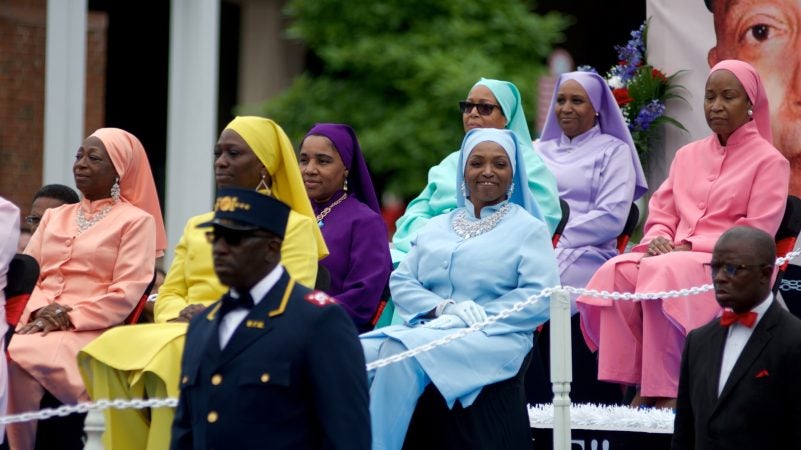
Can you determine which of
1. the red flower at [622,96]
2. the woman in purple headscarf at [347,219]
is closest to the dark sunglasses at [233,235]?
the woman in purple headscarf at [347,219]

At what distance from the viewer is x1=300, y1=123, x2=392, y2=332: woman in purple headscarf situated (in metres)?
8.96

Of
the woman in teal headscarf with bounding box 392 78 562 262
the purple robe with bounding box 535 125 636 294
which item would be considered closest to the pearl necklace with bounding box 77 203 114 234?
the woman in teal headscarf with bounding box 392 78 562 262

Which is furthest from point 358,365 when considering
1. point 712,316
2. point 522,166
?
point 712,316

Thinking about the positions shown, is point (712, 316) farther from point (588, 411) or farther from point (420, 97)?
point (420, 97)

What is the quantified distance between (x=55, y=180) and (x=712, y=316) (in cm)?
808

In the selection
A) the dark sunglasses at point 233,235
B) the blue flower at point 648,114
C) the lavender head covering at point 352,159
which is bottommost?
the dark sunglasses at point 233,235

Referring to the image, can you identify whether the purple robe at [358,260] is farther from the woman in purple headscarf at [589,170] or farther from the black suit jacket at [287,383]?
the black suit jacket at [287,383]

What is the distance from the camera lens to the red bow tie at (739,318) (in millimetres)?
6953

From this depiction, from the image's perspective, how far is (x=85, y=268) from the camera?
905cm

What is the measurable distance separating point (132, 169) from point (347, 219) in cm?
126

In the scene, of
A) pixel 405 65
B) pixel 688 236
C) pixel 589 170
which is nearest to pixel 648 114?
pixel 589 170

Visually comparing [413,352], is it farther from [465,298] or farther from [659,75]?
[659,75]

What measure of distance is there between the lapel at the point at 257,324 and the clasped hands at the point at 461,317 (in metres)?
2.39

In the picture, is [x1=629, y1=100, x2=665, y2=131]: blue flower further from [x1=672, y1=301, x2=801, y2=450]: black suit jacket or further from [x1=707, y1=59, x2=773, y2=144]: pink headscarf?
[x1=672, y1=301, x2=801, y2=450]: black suit jacket
